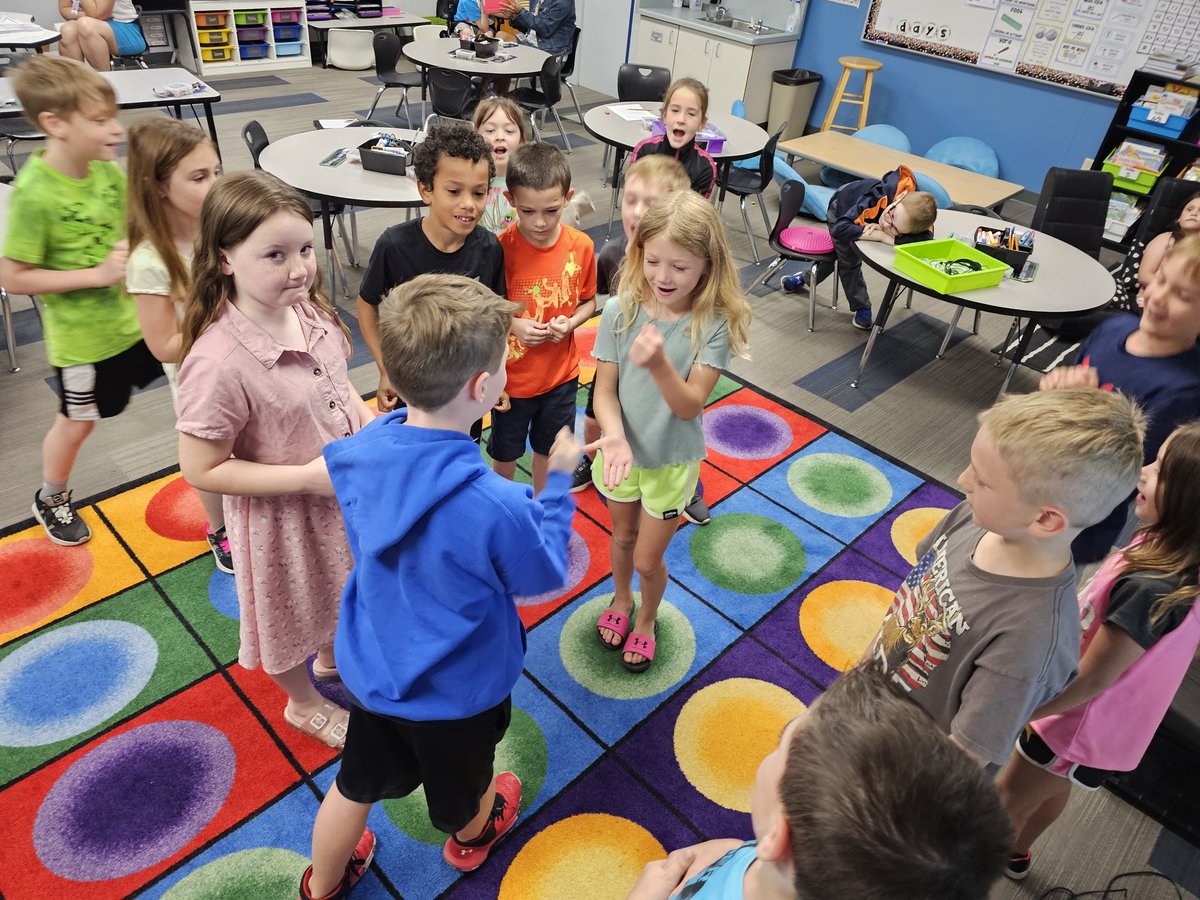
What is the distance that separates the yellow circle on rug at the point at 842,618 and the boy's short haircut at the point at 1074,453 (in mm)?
1290

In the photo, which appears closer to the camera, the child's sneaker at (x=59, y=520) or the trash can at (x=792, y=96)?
the child's sneaker at (x=59, y=520)

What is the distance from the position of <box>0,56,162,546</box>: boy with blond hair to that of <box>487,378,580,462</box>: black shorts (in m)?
1.16

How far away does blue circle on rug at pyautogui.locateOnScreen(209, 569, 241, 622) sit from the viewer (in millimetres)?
2410

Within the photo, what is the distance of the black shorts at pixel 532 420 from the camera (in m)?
2.45

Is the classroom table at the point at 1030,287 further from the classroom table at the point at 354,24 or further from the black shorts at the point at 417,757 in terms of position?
the classroom table at the point at 354,24

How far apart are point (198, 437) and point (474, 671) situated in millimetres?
715

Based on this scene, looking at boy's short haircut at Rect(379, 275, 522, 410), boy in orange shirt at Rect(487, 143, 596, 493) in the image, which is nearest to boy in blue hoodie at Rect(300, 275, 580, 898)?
boy's short haircut at Rect(379, 275, 522, 410)

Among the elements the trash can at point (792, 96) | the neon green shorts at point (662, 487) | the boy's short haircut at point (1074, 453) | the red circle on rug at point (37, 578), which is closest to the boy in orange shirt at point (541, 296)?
the neon green shorts at point (662, 487)

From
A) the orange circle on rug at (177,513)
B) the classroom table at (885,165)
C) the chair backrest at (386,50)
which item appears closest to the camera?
the orange circle on rug at (177,513)

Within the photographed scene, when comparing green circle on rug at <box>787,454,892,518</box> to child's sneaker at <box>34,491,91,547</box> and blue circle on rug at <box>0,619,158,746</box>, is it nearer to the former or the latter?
blue circle on rug at <box>0,619,158,746</box>

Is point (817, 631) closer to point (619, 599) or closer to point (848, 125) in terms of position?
Result: point (619, 599)

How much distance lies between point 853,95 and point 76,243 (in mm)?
7140

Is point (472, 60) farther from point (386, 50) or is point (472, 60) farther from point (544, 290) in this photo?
point (544, 290)

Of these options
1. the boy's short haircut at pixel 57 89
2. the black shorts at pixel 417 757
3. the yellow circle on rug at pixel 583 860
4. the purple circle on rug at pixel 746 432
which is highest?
the boy's short haircut at pixel 57 89
